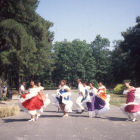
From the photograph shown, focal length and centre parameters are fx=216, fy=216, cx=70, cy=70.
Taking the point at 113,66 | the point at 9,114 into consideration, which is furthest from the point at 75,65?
the point at 9,114

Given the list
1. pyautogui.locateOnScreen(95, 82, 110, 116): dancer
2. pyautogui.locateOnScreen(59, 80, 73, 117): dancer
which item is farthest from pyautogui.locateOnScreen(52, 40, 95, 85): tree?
pyautogui.locateOnScreen(59, 80, 73, 117): dancer

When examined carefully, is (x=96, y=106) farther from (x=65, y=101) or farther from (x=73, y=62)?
(x=73, y=62)

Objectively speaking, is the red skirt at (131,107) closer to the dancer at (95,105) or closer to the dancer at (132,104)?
the dancer at (132,104)

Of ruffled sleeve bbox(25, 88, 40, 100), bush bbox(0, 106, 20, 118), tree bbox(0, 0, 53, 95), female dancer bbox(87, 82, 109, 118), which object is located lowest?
bush bbox(0, 106, 20, 118)

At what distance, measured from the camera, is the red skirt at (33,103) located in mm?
10648

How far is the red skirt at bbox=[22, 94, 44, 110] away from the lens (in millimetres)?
10648

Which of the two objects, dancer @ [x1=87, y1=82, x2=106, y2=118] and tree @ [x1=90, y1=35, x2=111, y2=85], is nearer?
dancer @ [x1=87, y1=82, x2=106, y2=118]

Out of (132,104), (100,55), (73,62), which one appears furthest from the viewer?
(100,55)

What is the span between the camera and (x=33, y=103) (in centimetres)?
1075

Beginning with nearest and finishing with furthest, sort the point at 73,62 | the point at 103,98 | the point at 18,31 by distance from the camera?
the point at 103,98 → the point at 18,31 → the point at 73,62

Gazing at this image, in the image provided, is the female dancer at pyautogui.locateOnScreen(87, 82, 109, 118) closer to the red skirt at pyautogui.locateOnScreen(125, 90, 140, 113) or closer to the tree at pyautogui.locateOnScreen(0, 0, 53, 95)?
the red skirt at pyautogui.locateOnScreen(125, 90, 140, 113)

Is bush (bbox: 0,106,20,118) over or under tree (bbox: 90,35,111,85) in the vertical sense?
under

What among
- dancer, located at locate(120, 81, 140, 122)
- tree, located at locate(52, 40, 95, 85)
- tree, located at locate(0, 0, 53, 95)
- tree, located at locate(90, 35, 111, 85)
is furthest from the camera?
tree, located at locate(90, 35, 111, 85)

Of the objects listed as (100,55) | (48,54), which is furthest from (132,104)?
(100,55)
